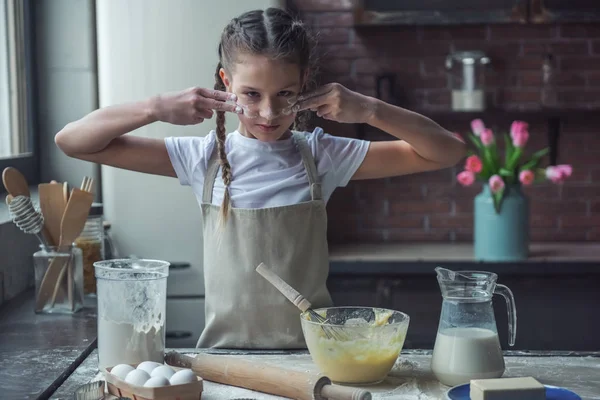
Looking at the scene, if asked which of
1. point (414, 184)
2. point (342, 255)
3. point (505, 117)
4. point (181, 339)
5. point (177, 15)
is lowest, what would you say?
point (181, 339)

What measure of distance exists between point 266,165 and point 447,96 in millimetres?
1695

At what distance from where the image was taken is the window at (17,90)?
8.95 feet

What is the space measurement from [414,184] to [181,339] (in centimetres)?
118

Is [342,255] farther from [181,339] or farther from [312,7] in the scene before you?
[312,7]

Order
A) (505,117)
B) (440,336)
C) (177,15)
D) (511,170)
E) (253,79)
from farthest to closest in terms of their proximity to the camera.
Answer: (505,117), (511,170), (177,15), (253,79), (440,336)

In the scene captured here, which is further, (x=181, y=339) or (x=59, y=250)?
(x=181, y=339)

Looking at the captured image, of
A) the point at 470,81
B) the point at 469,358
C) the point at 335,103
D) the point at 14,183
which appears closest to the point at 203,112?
the point at 335,103

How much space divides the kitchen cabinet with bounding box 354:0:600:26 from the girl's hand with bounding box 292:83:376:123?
61.8 inches

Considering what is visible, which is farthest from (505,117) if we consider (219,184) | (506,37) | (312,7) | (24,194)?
(24,194)

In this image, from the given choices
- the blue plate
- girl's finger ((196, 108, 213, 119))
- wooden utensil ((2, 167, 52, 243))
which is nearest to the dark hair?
girl's finger ((196, 108, 213, 119))

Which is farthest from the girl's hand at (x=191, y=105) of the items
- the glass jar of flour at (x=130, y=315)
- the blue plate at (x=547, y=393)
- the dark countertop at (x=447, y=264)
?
the dark countertop at (x=447, y=264)

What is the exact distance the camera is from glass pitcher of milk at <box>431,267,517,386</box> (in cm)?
122

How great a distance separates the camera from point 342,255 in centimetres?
292

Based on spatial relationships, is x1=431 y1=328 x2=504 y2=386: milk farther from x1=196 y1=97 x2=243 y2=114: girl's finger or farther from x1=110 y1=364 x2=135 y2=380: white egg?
x1=196 y1=97 x2=243 y2=114: girl's finger
